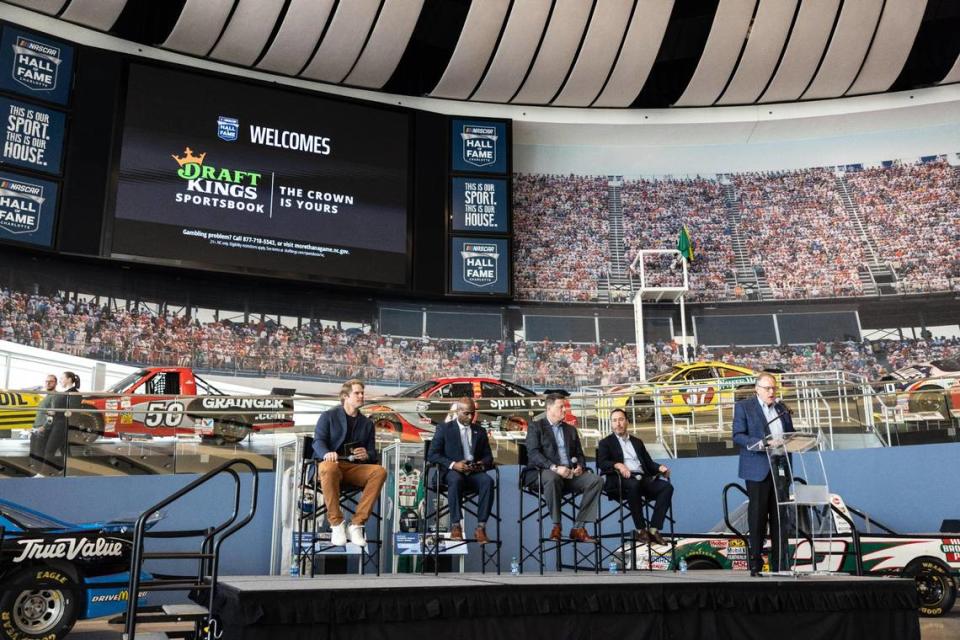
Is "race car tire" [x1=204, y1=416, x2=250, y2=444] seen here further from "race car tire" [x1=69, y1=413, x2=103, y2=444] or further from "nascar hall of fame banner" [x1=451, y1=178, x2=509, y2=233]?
"nascar hall of fame banner" [x1=451, y1=178, x2=509, y2=233]

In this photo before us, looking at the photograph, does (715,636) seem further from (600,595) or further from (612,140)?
(612,140)

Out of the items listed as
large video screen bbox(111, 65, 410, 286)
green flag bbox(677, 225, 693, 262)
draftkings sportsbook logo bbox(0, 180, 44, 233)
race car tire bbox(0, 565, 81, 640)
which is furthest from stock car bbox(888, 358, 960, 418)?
draftkings sportsbook logo bbox(0, 180, 44, 233)

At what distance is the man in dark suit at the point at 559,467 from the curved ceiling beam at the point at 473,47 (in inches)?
590

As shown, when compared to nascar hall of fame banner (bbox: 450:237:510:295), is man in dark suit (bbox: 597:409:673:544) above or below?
below

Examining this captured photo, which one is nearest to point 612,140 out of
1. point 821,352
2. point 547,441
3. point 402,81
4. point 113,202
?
point 402,81

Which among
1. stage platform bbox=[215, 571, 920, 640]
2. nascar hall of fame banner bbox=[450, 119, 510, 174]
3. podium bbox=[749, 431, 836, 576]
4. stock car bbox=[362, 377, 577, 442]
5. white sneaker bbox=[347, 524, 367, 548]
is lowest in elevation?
stage platform bbox=[215, 571, 920, 640]

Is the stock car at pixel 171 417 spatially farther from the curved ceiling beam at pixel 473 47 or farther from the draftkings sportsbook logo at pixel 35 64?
the curved ceiling beam at pixel 473 47

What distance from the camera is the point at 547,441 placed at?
7.81 m

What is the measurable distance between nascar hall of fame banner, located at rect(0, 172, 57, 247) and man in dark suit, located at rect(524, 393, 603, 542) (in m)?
12.7

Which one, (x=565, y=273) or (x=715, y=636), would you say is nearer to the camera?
(x=715, y=636)

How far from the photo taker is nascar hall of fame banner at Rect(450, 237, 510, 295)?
20.2 metres

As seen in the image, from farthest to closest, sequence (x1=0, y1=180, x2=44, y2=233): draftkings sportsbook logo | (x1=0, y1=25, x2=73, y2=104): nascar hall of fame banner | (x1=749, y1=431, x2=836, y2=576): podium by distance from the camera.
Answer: (x1=0, y1=25, x2=73, y2=104): nascar hall of fame banner → (x1=0, y1=180, x2=44, y2=233): draftkings sportsbook logo → (x1=749, y1=431, x2=836, y2=576): podium

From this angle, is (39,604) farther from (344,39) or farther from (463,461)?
(344,39)

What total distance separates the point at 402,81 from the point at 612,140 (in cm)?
651
